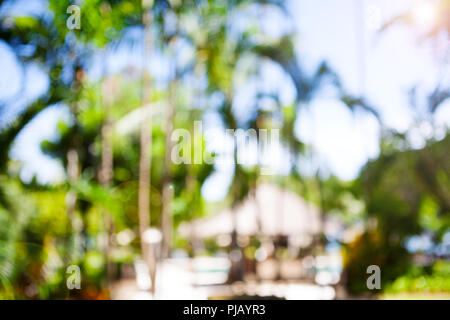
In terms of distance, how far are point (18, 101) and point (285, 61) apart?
11089 mm

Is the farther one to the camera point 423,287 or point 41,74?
point 423,287

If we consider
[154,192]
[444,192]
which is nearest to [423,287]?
[444,192]

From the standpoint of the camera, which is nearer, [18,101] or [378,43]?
[18,101]

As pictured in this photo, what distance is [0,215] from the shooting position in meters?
7.12

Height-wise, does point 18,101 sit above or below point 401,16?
below

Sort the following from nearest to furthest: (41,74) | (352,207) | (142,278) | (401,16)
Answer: (41,74) < (401,16) < (142,278) < (352,207)

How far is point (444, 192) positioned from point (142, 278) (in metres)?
10.1

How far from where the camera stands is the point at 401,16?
10547 millimetres

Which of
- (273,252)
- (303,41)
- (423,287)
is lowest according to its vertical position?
(423,287)
